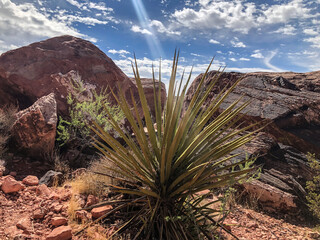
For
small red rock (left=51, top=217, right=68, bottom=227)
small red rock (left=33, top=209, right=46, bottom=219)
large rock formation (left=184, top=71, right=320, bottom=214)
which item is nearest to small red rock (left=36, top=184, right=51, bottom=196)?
small red rock (left=33, top=209, right=46, bottom=219)

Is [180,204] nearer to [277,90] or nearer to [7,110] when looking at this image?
[277,90]

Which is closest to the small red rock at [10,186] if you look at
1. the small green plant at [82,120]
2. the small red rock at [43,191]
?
the small red rock at [43,191]

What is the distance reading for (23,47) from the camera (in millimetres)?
8602

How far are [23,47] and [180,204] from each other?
945 cm

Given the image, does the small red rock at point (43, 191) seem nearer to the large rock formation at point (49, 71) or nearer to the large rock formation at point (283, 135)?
the large rock formation at point (283, 135)

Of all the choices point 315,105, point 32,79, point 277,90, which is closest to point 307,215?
point 315,105

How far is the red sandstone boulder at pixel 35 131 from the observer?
5766 mm

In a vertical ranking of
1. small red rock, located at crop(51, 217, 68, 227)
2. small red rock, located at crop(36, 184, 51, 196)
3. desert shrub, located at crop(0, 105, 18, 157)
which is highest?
desert shrub, located at crop(0, 105, 18, 157)

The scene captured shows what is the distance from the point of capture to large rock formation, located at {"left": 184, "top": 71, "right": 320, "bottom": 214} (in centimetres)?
459

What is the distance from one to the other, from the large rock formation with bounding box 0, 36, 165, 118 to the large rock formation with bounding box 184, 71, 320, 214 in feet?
16.5

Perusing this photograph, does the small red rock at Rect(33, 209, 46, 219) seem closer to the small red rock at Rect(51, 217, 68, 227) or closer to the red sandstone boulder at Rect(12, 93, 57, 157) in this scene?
the small red rock at Rect(51, 217, 68, 227)

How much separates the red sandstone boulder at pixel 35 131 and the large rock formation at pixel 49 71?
60.8 inches

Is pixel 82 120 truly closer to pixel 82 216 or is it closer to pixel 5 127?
pixel 5 127

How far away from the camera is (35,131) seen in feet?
19.0
